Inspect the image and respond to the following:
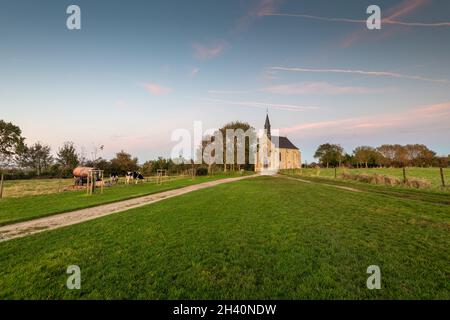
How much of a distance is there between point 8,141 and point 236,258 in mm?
63409

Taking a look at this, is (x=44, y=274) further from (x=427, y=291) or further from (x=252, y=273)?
(x=427, y=291)

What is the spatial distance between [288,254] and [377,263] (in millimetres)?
1644

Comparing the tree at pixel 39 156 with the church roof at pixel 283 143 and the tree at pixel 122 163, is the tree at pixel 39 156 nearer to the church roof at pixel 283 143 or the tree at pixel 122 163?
the tree at pixel 122 163

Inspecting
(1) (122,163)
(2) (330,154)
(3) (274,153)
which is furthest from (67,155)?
(2) (330,154)

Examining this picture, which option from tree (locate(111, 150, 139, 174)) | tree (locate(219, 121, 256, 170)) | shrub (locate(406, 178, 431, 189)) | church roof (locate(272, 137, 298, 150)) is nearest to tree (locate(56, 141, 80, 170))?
tree (locate(111, 150, 139, 174))

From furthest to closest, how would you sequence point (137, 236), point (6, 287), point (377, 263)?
point (137, 236)
point (377, 263)
point (6, 287)

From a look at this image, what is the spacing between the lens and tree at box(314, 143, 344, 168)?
310ft

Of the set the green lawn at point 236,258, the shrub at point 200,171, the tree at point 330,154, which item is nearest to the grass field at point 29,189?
the green lawn at point 236,258

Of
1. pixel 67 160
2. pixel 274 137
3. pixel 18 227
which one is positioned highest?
pixel 274 137

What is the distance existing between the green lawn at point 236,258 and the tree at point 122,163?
3381 centimetres

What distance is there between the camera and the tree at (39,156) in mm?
55888

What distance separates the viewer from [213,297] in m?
3.19
